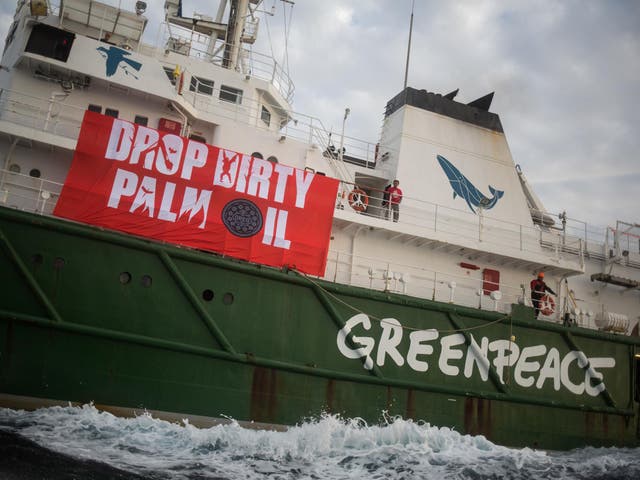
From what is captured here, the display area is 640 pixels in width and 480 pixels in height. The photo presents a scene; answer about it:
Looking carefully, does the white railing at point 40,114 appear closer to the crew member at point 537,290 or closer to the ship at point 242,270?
the ship at point 242,270

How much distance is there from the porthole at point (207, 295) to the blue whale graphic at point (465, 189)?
6627mm

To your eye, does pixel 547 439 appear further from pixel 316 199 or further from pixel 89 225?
pixel 89 225

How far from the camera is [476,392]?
9.87 meters

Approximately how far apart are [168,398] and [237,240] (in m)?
2.69

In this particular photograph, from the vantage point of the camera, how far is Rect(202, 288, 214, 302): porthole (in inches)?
340

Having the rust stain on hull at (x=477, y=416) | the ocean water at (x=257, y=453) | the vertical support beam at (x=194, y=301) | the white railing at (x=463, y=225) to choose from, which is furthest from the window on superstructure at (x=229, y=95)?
the rust stain on hull at (x=477, y=416)

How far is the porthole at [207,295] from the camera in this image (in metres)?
8.65

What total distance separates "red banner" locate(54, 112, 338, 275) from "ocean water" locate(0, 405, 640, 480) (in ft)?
9.07

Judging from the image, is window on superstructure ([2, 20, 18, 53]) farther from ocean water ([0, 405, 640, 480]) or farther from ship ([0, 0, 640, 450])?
ocean water ([0, 405, 640, 480])

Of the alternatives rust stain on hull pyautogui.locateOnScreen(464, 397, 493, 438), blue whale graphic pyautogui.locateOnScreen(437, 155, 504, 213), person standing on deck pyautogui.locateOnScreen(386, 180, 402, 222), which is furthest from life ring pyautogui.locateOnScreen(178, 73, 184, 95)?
rust stain on hull pyautogui.locateOnScreen(464, 397, 493, 438)

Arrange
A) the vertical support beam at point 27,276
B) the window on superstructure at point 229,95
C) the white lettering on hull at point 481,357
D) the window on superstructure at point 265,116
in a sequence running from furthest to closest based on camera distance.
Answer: the window on superstructure at point 265,116 < the window on superstructure at point 229,95 < the white lettering on hull at point 481,357 < the vertical support beam at point 27,276

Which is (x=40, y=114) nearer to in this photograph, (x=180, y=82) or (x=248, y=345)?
(x=180, y=82)

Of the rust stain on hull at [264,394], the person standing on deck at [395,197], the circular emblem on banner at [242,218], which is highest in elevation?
the person standing on deck at [395,197]

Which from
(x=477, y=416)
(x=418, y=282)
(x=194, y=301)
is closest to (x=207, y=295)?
(x=194, y=301)
